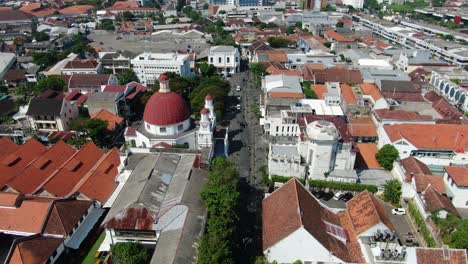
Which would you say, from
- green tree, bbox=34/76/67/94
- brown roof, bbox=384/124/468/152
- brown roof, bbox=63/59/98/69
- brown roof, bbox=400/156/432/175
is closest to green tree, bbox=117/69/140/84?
brown roof, bbox=63/59/98/69

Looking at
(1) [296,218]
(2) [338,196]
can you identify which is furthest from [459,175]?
(1) [296,218]

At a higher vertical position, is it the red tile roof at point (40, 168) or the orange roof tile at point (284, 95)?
the orange roof tile at point (284, 95)

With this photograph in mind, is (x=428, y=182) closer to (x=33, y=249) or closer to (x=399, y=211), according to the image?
(x=399, y=211)

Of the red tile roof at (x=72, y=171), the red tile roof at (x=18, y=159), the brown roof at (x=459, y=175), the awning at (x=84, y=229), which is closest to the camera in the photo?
the awning at (x=84, y=229)

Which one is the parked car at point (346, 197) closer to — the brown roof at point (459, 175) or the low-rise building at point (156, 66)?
the brown roof at point (459, 175)

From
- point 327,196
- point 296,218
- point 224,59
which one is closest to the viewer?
point 296,218

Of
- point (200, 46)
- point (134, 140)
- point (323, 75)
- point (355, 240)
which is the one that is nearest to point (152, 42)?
point (200, 46)

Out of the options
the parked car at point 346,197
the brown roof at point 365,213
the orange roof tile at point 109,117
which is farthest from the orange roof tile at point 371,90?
the orange roof tile at point 109,117
